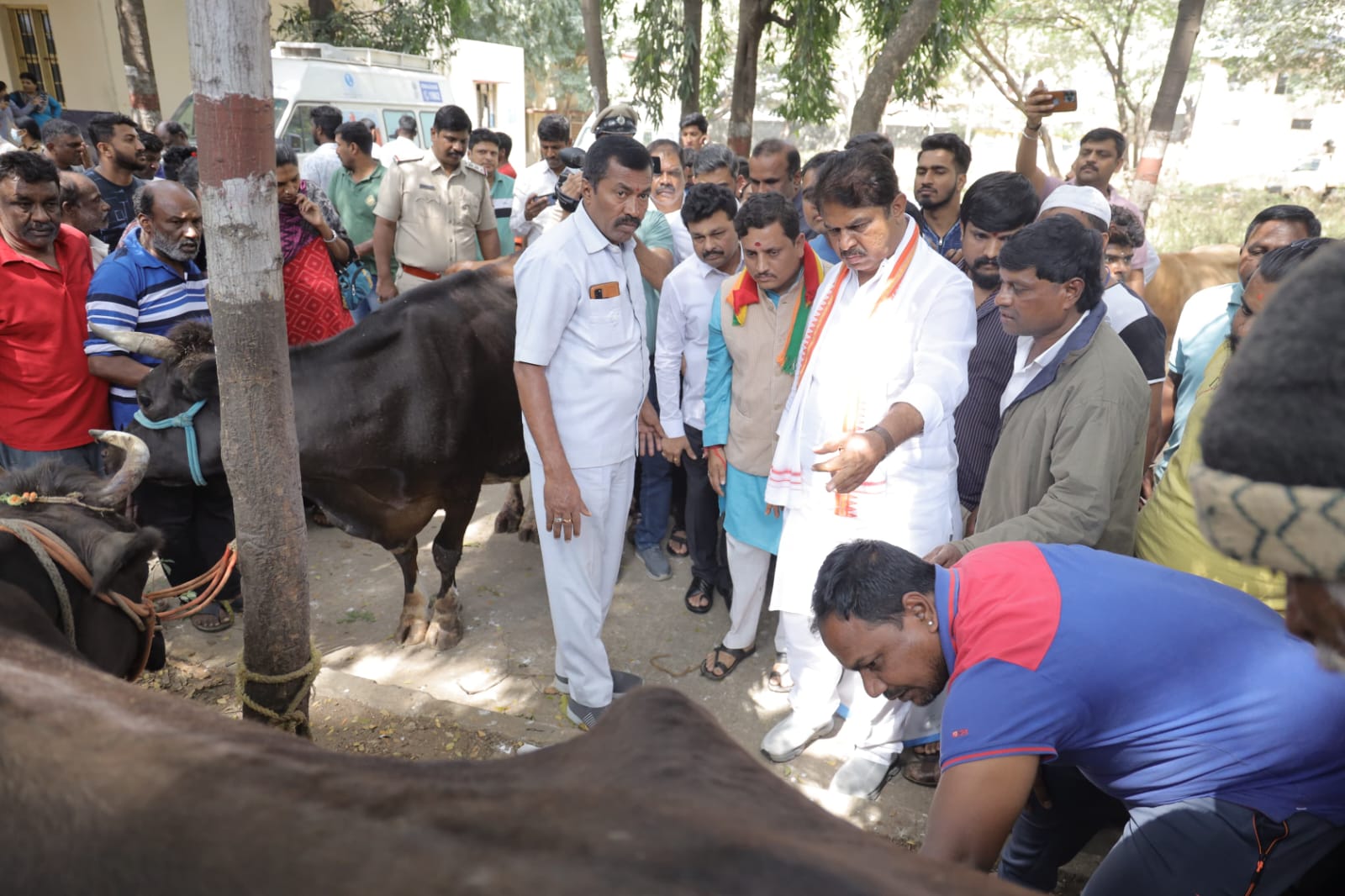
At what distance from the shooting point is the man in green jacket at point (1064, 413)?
2.72m

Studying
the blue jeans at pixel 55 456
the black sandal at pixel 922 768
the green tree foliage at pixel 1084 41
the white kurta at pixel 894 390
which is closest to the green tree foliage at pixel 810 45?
the green tree foliage at pixel 1084 41

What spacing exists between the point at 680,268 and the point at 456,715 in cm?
227

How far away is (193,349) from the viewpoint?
406 centimetres

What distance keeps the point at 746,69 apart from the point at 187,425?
8.54m

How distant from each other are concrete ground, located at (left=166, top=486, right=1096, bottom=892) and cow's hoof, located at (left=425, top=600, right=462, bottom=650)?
0.04 metres

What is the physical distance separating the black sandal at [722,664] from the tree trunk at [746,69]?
7.56 meters

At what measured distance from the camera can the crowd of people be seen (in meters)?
1.96

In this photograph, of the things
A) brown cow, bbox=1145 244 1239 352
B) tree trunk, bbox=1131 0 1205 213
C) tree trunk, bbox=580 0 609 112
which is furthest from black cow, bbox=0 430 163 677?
tree trunk, bbox=1131 0 1205 213

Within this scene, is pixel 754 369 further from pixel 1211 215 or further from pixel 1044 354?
pixel 1211 215

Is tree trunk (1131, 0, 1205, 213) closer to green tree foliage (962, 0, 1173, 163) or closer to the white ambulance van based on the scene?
green tree foliage (962, 0, 1173, 163)

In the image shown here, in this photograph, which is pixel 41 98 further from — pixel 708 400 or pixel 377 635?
pixel 708 400

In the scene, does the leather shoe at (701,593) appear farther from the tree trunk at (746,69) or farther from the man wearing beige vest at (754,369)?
the tree trunk at (746,69)

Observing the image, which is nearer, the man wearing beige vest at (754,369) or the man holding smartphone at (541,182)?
the man wearing beige vest at (754,369)

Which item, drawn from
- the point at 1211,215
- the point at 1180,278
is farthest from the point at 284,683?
the point at 1211,215
